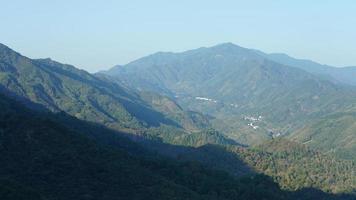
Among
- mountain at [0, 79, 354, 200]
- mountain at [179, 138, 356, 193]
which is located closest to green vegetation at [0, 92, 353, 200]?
mountain at [0, 79, 354, 200]

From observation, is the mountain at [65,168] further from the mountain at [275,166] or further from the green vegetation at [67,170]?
the mountain at [275,166]

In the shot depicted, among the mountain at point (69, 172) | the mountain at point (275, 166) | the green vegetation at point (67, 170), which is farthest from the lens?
the mountain at point (275, 166)

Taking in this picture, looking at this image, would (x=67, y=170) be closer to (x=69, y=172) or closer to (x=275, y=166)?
(x=69, y=172)

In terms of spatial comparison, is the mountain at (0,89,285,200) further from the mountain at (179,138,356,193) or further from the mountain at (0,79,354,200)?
the mountain at (179,138,356,193)

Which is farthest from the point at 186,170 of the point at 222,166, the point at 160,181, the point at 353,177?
the point at 353,177

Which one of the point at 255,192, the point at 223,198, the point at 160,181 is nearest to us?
the point at 160,181

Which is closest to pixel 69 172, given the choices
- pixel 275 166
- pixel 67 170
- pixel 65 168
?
pixel 67 170

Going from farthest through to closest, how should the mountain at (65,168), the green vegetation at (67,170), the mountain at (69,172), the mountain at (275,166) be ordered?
the mountain at (275,166) → the mountain at (65,168) → the green vegetation at (67,170) → the mountain at (69,172)

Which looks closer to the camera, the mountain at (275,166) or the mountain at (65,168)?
the mountain at (65,168)

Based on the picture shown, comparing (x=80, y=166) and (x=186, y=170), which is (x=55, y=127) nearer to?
(x=80, y=166)

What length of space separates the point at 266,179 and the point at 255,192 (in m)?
12.5

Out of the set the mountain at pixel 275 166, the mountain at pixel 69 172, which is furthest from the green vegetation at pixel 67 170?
the mountain at pixel 275 166

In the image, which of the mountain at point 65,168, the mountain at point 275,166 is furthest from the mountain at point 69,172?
the mountain at point 275,166

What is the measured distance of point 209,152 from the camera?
18588 cm
